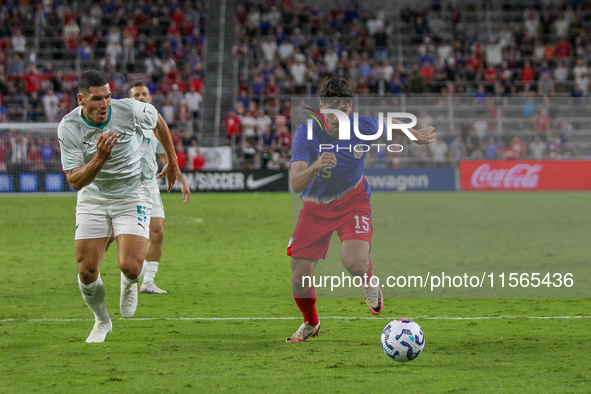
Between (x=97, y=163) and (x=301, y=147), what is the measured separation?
5.11 ft

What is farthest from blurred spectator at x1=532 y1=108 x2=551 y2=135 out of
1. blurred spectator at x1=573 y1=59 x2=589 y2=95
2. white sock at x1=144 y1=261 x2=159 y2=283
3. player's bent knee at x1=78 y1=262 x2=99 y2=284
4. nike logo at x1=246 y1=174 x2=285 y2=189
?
player's bent knee at x1=78 y1=262 x2=99 y2=284

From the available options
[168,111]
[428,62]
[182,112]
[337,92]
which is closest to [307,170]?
[337,92]

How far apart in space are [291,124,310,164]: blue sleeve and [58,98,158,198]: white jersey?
4.60 ft

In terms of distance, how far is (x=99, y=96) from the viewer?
590 centimetres

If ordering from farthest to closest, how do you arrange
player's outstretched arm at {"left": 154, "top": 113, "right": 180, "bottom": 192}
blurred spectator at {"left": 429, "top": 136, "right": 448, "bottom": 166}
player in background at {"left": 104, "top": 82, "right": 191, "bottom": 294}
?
1. blurred spectator at {"left": 429, "top": 136, "right": 448, "bottom": 166}
2. player in background at {"left": 104, "top": 82, "right": 191, "bottom": 294}
3. player's outstretched arm at {"left": 154, "top": 113, "right": 180, "bottom": 192}

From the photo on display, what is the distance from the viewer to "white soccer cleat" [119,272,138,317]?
658 cm

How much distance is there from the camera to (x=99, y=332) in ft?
20.3

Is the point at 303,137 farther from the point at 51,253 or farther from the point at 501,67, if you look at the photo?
the point at 501,67

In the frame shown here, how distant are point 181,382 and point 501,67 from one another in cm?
2691

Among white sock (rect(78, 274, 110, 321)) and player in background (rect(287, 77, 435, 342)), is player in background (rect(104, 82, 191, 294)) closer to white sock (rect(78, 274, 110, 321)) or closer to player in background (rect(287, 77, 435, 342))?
white sock (rect(78, 274, 110, 321))

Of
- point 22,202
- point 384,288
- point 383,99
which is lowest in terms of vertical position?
Result: point 22,202

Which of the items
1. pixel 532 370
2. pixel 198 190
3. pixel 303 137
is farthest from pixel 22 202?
pixel 532 370

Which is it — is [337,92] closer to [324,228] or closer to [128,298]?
[324,228]

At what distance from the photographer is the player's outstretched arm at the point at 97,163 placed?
18.0 ft
